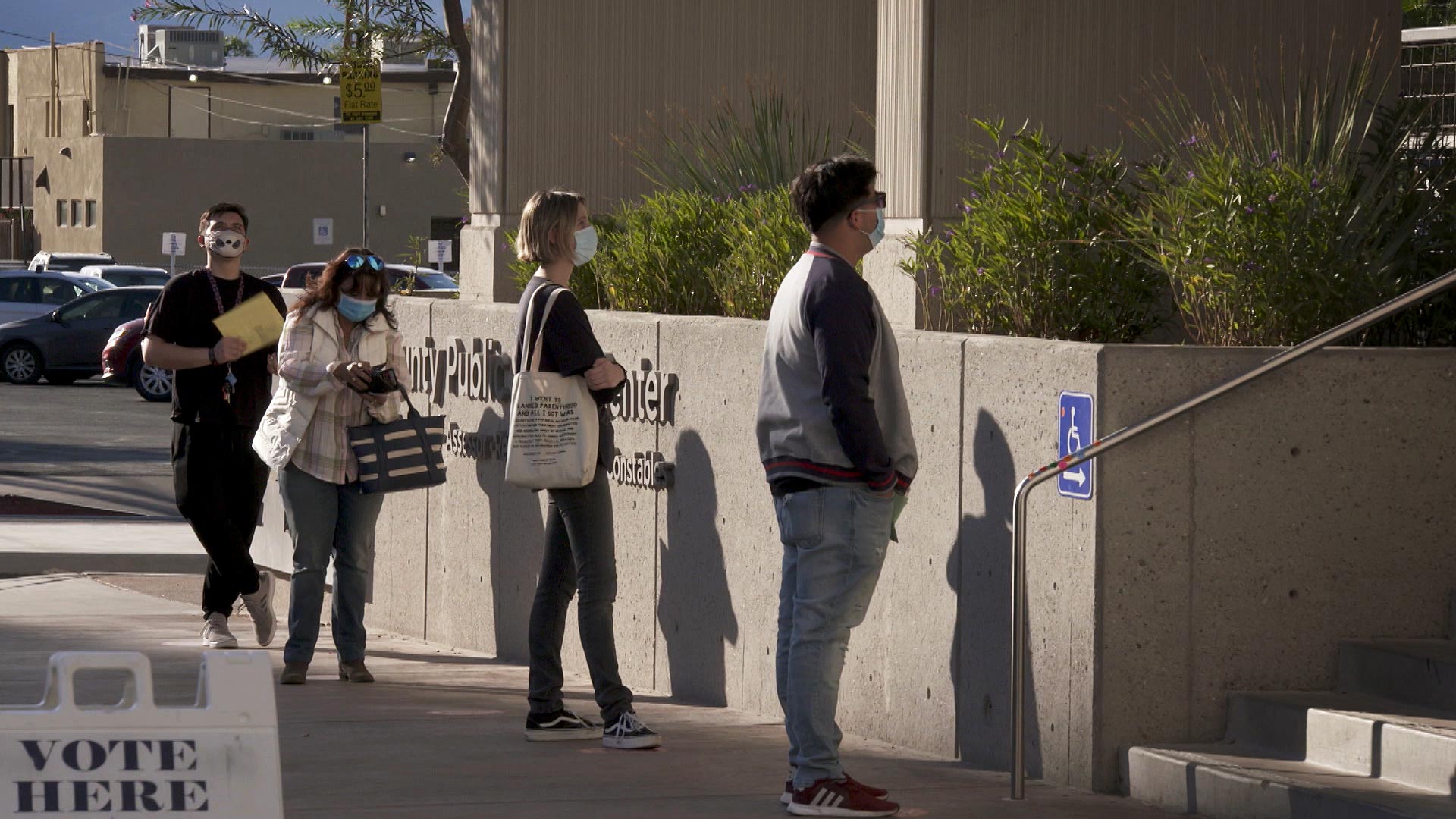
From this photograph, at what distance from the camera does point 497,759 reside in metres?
6.93

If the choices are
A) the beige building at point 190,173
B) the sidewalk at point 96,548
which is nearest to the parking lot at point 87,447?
the sidewalk at point 96,548

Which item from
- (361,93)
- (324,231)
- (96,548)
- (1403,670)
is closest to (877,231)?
(1403,670)

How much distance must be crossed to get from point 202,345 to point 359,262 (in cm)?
95

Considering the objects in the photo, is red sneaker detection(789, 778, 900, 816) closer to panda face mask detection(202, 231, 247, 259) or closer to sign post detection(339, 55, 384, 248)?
panda face mask detection(202, 231, 247, 259)

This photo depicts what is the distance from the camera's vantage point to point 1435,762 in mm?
5629

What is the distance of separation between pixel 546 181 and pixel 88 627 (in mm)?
3379

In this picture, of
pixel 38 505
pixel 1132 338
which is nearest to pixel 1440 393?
pixel 1132 338

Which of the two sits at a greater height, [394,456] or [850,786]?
[394,456]

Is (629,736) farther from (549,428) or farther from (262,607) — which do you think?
(262,607)

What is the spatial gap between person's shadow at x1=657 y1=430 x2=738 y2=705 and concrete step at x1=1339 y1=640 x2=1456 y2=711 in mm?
2596

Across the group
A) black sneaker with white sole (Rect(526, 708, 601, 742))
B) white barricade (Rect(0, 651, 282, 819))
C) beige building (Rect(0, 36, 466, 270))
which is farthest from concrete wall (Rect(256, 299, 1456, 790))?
beige building (Rect(0, 36, 466, 270))

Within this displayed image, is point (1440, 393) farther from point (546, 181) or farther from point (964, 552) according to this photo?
point (546, 181)

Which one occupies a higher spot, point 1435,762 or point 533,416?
point 533,416

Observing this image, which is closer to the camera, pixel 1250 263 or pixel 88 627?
pixel 1250 263
